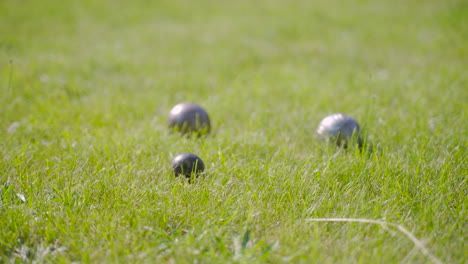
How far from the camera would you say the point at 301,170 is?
3.25 metres

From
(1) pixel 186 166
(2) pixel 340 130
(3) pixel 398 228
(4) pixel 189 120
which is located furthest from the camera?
(4) pixel 189 120

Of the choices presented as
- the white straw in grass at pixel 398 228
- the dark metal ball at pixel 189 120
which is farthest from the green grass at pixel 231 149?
the dark metal ball at pixel 189 120

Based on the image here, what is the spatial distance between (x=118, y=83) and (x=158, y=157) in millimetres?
2826

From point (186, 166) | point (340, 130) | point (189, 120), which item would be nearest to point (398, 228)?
point (340, 130)

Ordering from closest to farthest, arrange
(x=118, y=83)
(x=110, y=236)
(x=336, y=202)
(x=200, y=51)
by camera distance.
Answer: (x=110, y=236) → (x=336, y=202) → (x=118, y=83) → (x=200, y=51)

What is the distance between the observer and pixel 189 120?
4086 millimetres

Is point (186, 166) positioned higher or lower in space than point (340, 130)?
lower

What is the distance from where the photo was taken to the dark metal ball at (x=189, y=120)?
4.09 meters

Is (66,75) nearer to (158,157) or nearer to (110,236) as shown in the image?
(158,157)

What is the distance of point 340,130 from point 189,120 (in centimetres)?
A: 166

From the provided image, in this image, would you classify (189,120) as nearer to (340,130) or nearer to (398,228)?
(340,130)

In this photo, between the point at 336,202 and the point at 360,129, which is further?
the point at 360,129

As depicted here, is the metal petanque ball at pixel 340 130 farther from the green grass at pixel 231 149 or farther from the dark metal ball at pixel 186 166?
the dark metal ball at pixel 186 166

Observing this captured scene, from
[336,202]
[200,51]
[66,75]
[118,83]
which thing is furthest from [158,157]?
[200,51]
